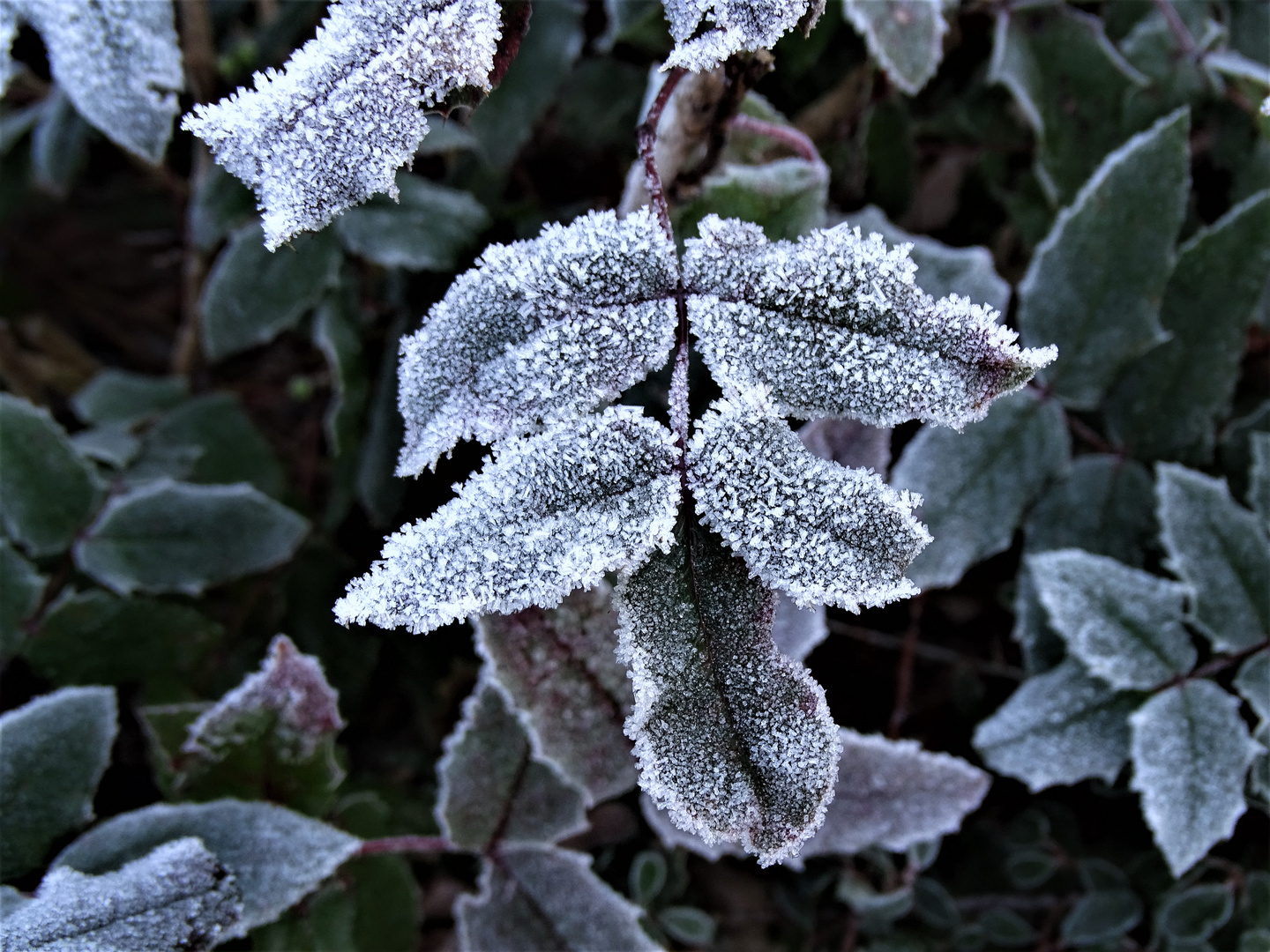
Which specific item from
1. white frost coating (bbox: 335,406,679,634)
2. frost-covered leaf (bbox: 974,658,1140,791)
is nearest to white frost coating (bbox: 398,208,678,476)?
white frost coating (bbox: 335,406,679,634)

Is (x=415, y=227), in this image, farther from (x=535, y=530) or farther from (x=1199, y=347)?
(x=1199, y=347)

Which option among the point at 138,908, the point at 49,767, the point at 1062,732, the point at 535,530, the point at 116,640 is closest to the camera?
the point at 535,530

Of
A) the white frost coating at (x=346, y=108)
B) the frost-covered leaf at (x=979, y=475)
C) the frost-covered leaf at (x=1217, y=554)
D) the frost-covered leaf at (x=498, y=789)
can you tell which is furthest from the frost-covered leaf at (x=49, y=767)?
the frost-covered leaf at (x=1217, y=554)

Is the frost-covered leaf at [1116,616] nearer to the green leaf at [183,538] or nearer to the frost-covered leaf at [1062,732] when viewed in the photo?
the frost-covered leaf at [1062,732]

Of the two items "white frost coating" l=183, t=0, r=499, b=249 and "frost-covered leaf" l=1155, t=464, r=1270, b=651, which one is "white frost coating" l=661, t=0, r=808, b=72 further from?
"frost-covered leaf" l=1155, t=464, r=1270, b=651

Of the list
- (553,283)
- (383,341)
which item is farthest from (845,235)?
(383,341)

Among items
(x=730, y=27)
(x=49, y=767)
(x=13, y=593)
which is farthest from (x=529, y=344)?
(x=13, y=593)

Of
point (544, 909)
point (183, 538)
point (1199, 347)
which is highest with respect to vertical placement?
point (1199, 347)
